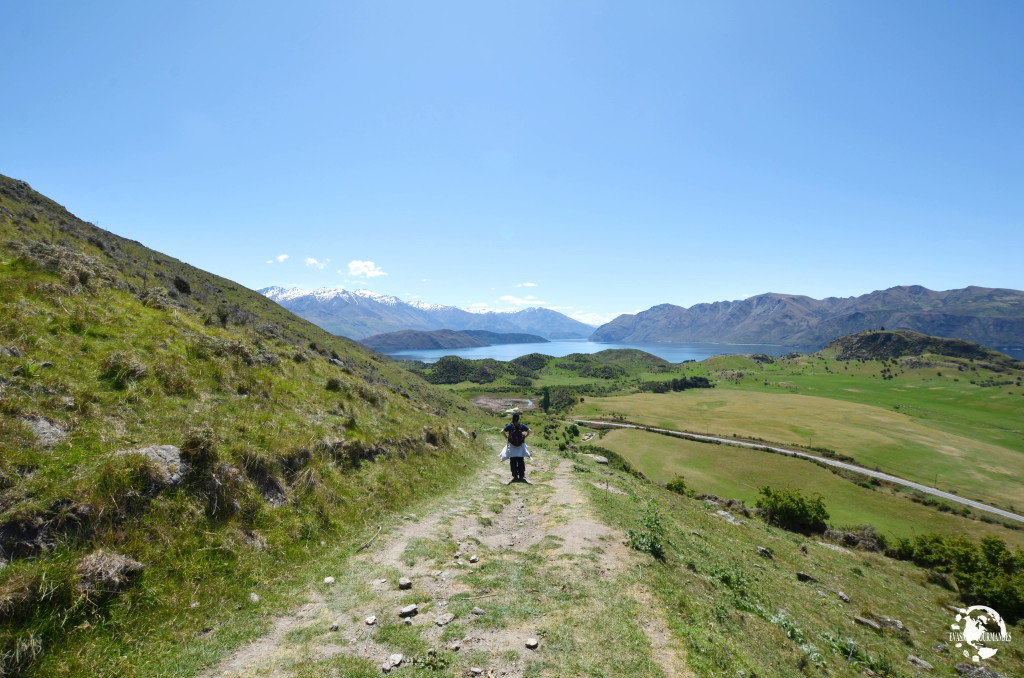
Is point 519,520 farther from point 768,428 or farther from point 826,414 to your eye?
point 826,414

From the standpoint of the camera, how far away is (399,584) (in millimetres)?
9719

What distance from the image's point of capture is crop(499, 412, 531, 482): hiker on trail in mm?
20750

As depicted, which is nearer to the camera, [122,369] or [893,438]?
[122,369]

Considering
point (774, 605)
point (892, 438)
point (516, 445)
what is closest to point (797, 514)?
point (774, 605)

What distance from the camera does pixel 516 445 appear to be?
2155 cm

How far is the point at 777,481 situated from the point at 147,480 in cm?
11597

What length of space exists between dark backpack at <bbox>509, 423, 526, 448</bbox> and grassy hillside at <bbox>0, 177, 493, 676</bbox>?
14.6 ft

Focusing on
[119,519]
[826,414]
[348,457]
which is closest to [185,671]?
[119,519]

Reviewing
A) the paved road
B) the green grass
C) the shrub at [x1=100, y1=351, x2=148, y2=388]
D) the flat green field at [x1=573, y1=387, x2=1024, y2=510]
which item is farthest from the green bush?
the flat green field at [x1=573, y1=387, x2=1024, y2=510]

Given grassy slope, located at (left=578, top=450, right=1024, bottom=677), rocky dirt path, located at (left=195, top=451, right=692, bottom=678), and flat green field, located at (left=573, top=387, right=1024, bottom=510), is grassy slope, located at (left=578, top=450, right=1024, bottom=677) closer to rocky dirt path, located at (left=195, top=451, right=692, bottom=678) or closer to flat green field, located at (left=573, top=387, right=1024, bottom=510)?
rocky dirt path, located at (left=195, top=451, right=692, bottom=678)

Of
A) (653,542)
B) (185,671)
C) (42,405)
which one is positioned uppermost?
(42,405)

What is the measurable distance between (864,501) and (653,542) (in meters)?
109

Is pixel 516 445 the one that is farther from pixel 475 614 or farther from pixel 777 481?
pixel 777 481

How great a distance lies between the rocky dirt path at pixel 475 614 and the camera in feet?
22.6
